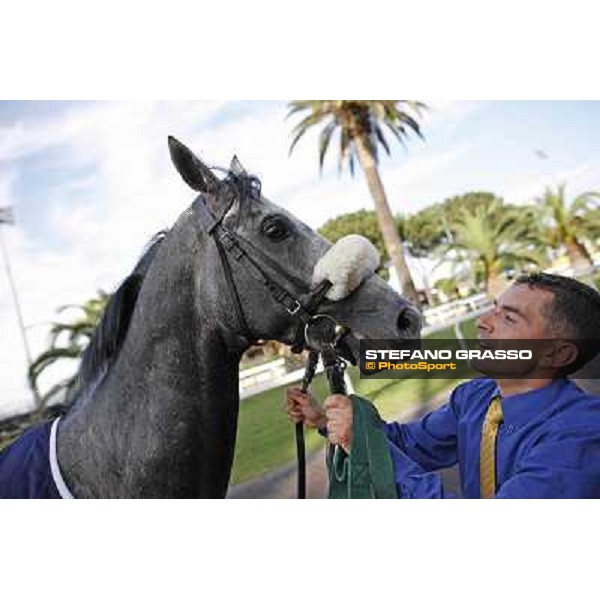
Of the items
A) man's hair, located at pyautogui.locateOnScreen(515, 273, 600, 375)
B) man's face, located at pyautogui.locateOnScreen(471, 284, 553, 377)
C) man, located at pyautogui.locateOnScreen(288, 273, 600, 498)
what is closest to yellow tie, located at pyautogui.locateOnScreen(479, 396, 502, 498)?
man, located at pyautogui.locateOnScreen(288, 273, 600, 498)

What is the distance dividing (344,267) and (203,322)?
15.5 inches

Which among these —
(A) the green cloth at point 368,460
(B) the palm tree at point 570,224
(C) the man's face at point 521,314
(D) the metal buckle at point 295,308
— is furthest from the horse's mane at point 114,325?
(B) the palm tree at point 570,224

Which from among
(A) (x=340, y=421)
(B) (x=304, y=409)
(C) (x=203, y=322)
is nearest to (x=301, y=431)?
(B) (x=304, y=409)

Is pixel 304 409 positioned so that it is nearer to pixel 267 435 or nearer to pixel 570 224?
pixel 267 435

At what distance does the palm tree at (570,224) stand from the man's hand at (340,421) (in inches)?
45.3

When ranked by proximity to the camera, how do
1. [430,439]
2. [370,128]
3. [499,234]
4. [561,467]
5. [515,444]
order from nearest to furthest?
[561,467]
[515,444]
[430,439]
[370,128]
[499,234]

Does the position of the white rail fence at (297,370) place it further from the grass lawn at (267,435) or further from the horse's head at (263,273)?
the horse's head at (263,273)

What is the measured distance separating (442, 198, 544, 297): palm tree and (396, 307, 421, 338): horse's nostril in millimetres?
817

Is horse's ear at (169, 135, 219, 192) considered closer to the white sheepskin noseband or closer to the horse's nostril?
the white sheepskin noseband

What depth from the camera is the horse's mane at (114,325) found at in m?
1.76

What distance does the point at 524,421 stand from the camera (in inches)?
63.9

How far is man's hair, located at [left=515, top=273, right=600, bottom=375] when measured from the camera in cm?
166
